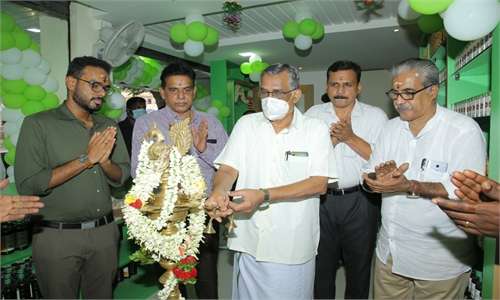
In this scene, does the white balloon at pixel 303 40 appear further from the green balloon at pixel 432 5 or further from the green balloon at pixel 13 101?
the green balloon at pixel 13 101

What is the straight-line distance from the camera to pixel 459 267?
1.97 m

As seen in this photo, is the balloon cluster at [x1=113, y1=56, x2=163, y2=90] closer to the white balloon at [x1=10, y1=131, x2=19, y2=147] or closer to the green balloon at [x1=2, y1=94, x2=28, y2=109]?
the green balloon at [x1=2, y1=94, x2=28, y2=109]

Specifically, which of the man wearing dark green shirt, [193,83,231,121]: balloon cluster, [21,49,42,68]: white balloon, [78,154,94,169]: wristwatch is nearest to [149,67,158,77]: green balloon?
[193,83,231,121]: balloon cluster

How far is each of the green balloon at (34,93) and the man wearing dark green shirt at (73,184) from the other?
1197mm

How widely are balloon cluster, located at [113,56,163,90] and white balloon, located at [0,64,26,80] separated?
1.50 meters

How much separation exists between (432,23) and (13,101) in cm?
419

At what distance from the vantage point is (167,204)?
1.45 meters

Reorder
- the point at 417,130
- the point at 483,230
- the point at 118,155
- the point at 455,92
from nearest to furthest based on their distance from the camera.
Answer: the point at 483,230 < the point at 417,130 < the point at 118,155 < the point at 455,92

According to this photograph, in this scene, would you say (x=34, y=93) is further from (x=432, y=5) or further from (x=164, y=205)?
(x=432, y=5)

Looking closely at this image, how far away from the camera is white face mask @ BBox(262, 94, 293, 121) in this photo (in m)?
1.96

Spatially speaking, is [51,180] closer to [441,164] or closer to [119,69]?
[441,164]

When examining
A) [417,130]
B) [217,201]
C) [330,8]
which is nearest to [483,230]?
[417,130]

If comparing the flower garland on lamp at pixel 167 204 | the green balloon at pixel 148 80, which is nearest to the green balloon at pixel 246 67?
the green balloon at pixel 148 80

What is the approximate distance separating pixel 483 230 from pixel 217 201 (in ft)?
3.79
